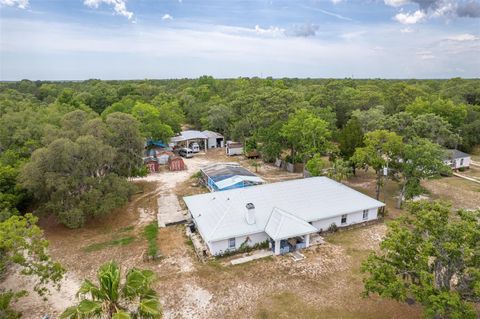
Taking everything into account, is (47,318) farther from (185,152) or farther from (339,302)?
(185,152)

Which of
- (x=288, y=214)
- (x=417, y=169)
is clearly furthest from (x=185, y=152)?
(x=417, y=169)

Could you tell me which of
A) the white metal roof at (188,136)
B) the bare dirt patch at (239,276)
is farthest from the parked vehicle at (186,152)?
the bare dirt patch at (239,276)

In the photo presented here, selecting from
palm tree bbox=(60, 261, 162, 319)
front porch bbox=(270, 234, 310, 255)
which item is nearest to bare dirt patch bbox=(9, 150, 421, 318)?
front porch bbox=(270, 234, 310, 255)

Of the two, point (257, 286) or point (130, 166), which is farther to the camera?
point (130, 166)

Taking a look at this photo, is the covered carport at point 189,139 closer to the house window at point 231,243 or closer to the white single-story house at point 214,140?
the white single-story house at point 214,140

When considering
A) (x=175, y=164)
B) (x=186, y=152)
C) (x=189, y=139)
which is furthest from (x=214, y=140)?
(x=175, y=164)

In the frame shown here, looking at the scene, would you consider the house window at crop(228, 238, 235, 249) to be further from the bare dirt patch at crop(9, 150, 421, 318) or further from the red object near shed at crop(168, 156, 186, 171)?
the red object near shed at crop(168, 156, 186, 171)
